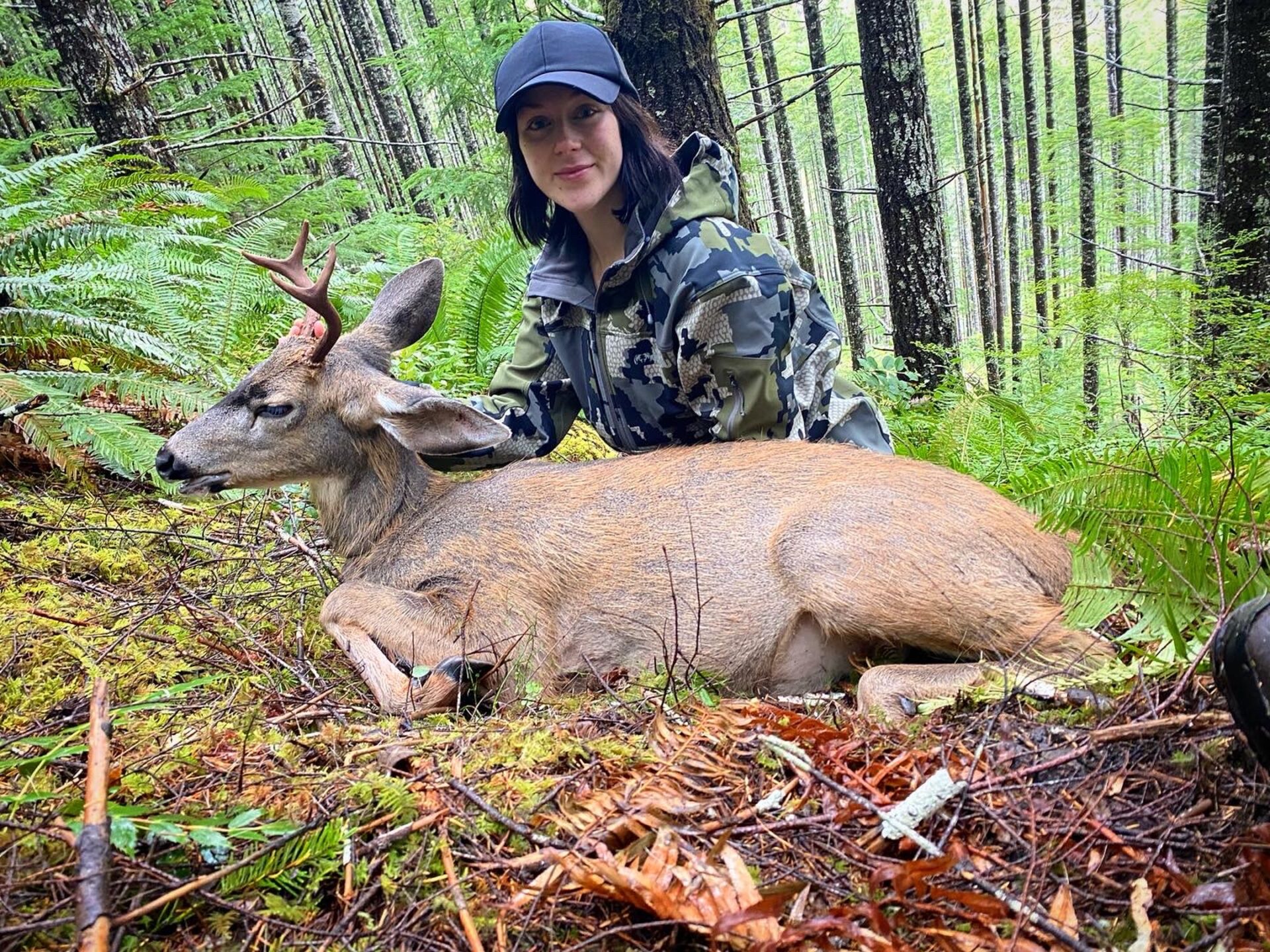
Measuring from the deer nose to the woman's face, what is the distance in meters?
2.55

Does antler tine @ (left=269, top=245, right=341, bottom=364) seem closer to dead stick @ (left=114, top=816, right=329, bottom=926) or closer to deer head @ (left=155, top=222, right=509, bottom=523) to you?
deer head @ (left=155, top=222, right=509, bottom=523)

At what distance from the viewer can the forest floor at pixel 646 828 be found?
5.28 feet

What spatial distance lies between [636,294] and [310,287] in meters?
1.84

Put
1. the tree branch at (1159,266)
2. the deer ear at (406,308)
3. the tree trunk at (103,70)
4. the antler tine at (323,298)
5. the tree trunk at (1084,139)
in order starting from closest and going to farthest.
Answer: the antler tine at (323,298) < the deer ear at (406,308) < the tree branch at (1159,266) < the tree trunk at (103,70) < the tree trunk at (1084,139)

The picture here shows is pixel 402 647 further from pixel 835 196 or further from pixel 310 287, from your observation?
pixel 835 196

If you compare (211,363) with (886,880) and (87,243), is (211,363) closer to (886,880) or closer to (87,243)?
(87,243)

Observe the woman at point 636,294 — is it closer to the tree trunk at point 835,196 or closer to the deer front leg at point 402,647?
the deer front leg at point 402,647

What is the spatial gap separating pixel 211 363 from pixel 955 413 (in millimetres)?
5447

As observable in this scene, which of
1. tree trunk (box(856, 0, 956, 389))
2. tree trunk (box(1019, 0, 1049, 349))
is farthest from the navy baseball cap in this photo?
tree trunk (box(1019, 0, 1049, 349))

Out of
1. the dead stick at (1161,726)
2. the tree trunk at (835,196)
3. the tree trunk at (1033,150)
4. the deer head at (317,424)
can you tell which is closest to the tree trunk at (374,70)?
the tree trunk at (835,196)

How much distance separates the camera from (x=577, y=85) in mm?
4387

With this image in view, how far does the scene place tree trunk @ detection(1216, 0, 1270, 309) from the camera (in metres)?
6.86

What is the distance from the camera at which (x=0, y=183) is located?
6.14 m

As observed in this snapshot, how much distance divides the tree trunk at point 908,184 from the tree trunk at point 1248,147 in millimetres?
3022
